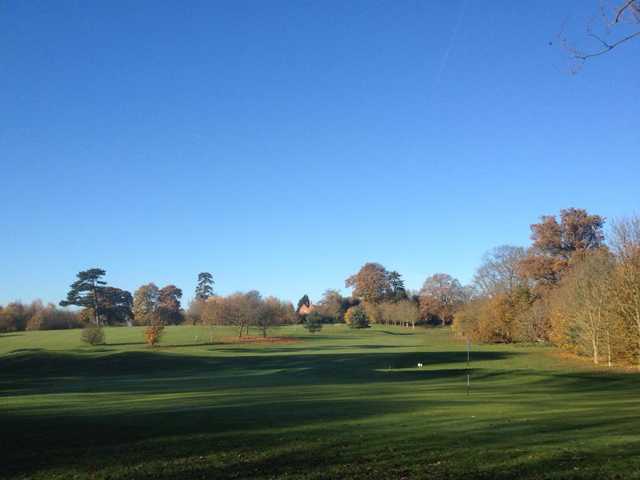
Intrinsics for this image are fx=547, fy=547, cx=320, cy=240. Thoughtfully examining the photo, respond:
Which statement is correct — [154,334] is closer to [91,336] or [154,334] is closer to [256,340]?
[91,336]

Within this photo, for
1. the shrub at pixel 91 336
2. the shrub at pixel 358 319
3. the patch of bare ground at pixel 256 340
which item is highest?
the shrub at pixel 358 319

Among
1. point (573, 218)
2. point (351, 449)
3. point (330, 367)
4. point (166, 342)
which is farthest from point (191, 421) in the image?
point (573, 218)

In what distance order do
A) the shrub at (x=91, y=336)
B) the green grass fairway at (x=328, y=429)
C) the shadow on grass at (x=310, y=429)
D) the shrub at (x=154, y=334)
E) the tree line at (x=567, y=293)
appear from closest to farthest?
the green grass fairway at (x=328, y=429) < the shadow on grass at (x=310, y=429) < the tree line at (x=567, y=293) < the shrub at (x=154, y=334) < the shrub at (x=91, y=336)

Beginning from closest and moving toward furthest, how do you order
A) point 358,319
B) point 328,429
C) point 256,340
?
1. point 328,429
2. point 256,340
3. point 358,319

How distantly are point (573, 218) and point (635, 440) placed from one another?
82836 millimetres

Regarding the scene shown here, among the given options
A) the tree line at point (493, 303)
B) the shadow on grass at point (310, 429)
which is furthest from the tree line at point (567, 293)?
the shadow on grass at point (310, 429)

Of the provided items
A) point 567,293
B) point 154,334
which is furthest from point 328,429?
point 154,334

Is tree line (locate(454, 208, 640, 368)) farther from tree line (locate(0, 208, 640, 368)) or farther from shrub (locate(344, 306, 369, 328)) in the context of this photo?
shrub (locate(344, 306, 369, 328))

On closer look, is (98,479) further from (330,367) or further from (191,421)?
(330,367)

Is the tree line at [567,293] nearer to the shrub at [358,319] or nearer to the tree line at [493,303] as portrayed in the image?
the tree line at [493,303]

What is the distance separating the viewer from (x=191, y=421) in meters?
16.5

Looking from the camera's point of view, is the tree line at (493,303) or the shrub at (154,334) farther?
the shrub at (154,334)

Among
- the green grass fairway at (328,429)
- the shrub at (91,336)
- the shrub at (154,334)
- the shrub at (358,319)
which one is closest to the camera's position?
the green grass fairway at (328,429)

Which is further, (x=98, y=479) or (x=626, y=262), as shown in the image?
(x=626, y=262)
